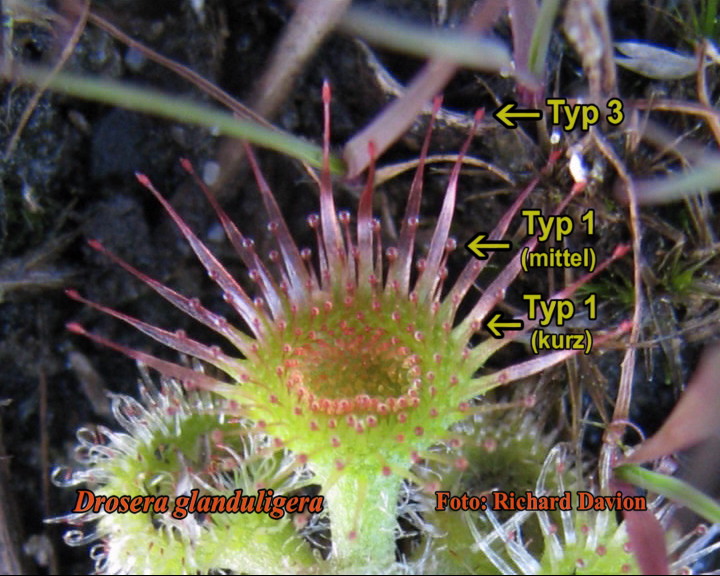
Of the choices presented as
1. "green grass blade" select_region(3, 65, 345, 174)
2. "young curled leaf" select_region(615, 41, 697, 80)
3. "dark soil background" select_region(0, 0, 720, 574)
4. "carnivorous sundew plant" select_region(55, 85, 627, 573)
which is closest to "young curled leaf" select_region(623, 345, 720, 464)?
"carnivorous sundew plant" select_region(55, 85, 627, 573)

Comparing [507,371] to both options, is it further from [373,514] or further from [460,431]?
[373,514]

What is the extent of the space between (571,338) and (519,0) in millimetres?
1039

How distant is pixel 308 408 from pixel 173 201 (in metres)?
1.02

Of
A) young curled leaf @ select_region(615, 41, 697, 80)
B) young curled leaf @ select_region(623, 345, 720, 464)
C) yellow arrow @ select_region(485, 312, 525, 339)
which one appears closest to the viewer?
young curled leaf @ select_region(623, 345, 720, 464)

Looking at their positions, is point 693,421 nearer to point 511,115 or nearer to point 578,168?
point 578,168

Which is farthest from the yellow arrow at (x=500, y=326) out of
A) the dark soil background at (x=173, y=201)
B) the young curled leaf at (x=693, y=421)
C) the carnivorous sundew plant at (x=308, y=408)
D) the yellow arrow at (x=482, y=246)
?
the young curled leaf at (x=693, y=421)

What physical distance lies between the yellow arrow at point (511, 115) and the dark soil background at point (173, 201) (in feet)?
0.14

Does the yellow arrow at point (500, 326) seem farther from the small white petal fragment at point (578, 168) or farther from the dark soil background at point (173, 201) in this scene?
the small white petal fragment at point (578, 168)

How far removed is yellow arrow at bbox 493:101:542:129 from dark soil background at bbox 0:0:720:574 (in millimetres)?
42

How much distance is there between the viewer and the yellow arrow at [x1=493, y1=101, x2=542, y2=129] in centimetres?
272

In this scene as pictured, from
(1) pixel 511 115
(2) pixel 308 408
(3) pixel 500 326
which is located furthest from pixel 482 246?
(2) pixel 308 408

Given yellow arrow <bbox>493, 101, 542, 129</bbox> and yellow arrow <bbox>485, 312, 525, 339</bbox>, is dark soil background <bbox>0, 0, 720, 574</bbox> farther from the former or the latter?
yellow arrow <bbox>485, 312, 525, 339</bbox>

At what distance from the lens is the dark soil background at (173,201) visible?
2.75 m

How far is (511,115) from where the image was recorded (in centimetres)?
274
